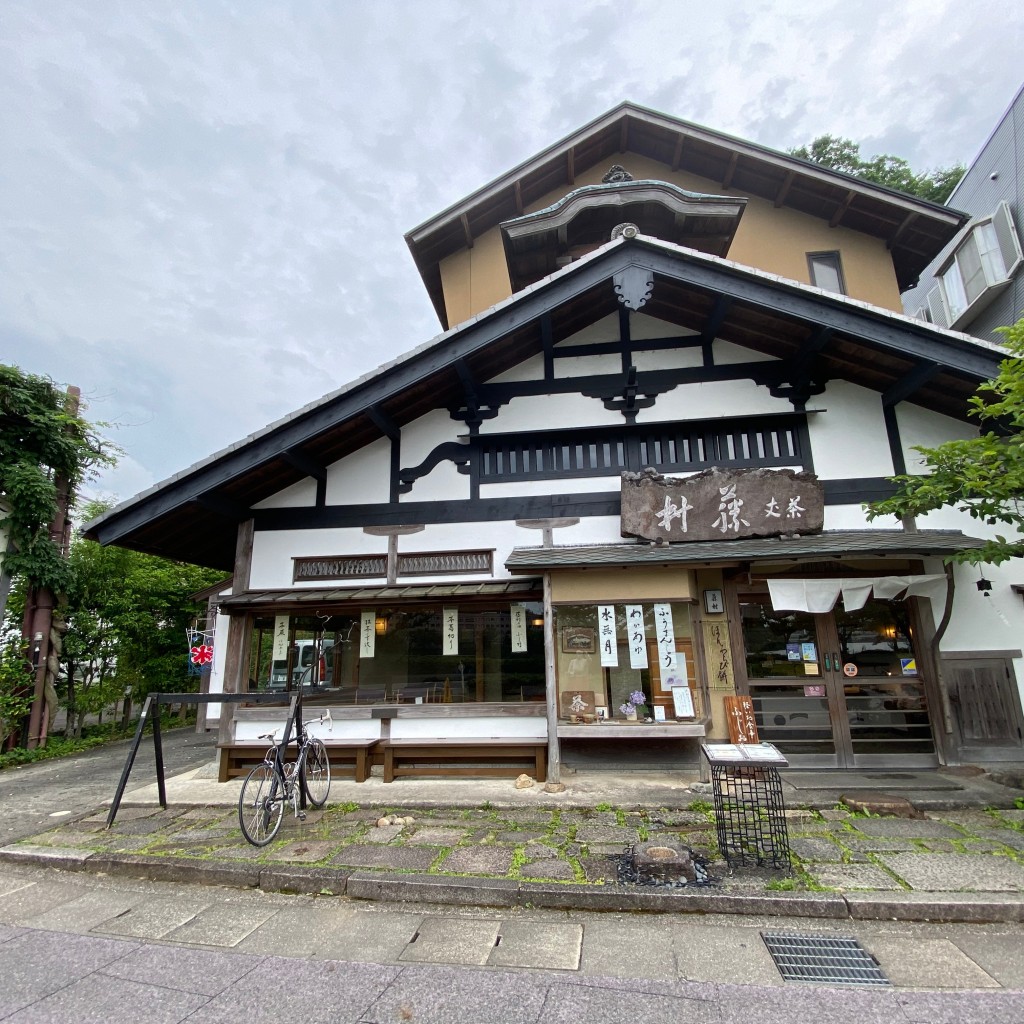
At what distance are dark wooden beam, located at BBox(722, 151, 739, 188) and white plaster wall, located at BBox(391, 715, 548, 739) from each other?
34.7 ft

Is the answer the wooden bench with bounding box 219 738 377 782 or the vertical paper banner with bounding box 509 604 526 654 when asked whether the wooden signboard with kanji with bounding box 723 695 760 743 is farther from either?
the wooden bench with bounding box 219 738 377 782

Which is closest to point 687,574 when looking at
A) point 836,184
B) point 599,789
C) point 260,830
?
point 599,789

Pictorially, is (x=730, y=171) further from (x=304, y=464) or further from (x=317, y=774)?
(x=317, y=774)

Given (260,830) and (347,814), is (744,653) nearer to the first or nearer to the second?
(347,814)

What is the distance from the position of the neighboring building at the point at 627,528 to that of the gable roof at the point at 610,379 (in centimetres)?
5

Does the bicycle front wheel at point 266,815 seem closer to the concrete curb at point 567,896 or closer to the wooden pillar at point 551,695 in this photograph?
the concrete curb at point 567,896

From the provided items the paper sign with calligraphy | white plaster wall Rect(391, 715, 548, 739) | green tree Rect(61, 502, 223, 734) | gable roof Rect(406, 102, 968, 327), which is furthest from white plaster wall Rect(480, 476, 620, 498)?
green tree Rect(61, 502, 223, 734)

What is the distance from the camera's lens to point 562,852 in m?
5.20

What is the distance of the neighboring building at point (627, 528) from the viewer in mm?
7816

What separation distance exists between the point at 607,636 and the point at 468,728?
7.93ft

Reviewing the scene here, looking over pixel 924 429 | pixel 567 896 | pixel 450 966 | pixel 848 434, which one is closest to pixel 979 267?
pixel 924 429

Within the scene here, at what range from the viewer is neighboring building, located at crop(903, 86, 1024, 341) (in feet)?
41.6

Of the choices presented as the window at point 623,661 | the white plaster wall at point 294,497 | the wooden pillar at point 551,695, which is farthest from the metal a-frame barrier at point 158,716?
the window at point 623,661

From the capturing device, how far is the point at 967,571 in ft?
26.2
